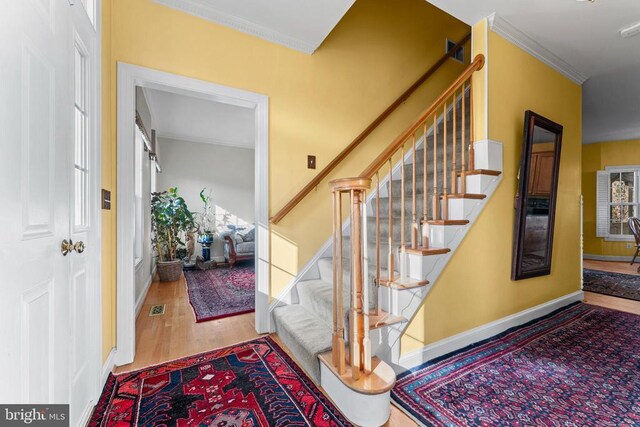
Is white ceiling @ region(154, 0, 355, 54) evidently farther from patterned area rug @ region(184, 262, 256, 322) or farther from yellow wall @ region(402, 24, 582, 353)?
patterned area rug @ region(184, 262, 256, 322)

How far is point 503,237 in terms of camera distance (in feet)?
7.94

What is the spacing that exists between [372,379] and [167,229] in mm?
3867

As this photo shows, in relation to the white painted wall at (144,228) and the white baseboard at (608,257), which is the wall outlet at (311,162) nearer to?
the white painted wall at (144,228)

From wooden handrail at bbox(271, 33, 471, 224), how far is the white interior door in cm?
141

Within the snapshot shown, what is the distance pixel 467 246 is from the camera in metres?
2.16

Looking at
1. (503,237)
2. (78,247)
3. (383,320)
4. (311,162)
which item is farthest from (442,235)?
(78,247)

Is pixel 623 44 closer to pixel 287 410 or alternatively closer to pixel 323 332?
pixel 323 332

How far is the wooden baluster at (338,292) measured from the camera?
152 cm

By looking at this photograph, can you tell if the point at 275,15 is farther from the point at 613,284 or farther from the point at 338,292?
the point at 613,284

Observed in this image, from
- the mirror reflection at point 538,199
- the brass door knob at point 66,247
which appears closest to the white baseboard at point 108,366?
the brass door knob at point 66,247

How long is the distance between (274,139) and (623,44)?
334 cm

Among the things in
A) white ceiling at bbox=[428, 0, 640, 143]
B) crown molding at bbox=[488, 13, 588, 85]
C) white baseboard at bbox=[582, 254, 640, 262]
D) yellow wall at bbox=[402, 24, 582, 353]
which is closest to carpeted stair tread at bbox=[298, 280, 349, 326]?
yellow wall at bbox=[402, 24, 582, 353]

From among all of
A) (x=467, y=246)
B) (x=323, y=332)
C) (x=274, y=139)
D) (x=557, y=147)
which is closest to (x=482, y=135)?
(x=467, y=246)

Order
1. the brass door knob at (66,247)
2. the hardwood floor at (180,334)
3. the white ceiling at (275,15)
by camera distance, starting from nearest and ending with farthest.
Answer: the brass door knob at (66,247) < the hardwood floor at (180,334) < the white ceiling at (275,15)
